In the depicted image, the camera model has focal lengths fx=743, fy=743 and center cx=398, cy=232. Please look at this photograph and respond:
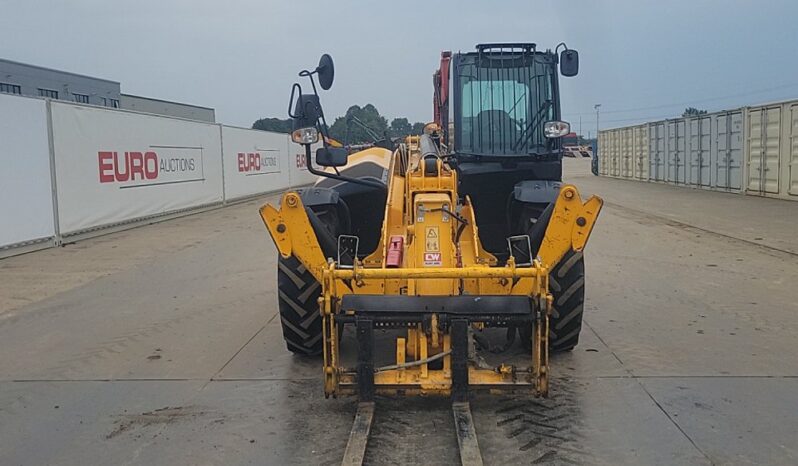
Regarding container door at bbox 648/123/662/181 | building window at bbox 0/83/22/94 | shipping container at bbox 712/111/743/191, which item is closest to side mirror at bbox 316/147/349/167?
shipping container at bbox 712/111/743/191

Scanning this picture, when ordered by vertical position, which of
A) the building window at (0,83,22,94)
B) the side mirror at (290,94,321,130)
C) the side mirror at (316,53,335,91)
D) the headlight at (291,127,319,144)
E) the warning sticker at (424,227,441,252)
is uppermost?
the building window at (0,83,22,94)

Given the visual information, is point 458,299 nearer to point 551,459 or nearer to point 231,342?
point 551,459

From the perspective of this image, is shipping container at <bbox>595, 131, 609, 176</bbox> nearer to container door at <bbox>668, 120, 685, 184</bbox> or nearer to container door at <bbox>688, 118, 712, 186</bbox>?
container door at <bbox>668, 120, 685, 184</bbox>

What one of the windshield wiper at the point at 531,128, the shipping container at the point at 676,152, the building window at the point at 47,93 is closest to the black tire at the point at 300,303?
the windshield wiper at the point at 531,128

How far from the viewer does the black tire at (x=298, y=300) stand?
18.6 ft

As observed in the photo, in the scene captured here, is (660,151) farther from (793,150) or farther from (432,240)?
(432,240)

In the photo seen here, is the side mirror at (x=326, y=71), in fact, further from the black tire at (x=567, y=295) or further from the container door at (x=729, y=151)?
the container door at (x=729, y=151)

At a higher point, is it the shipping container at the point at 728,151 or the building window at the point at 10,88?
the building window at the point at 10,88

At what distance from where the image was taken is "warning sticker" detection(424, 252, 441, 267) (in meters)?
5.02

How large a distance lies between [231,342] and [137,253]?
22.0 feet

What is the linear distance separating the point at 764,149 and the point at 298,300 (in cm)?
1947

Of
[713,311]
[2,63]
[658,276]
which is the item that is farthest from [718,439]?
[2,63]

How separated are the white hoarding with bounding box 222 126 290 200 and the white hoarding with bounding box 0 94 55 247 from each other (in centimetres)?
1045

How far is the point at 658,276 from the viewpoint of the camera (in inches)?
386
